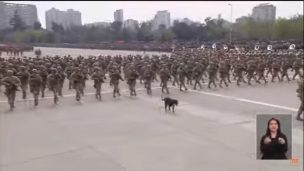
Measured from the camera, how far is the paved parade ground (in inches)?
251

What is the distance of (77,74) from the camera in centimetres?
1396

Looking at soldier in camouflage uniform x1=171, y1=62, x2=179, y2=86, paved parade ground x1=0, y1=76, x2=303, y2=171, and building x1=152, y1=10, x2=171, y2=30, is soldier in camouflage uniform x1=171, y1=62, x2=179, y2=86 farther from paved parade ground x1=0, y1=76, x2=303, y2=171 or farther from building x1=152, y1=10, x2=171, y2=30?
building x1=152, y1=10, x2=171, y2=30

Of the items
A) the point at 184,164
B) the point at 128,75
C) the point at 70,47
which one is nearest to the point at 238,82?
the point at 128,75

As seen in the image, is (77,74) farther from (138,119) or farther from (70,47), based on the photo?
(70,47)

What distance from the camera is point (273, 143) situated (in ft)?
10.9

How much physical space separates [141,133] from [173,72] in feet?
26.8

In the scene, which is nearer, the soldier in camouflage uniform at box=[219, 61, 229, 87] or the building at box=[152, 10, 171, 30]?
the building at box=[152, 10, 171, 30]

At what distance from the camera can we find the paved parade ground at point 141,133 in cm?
636

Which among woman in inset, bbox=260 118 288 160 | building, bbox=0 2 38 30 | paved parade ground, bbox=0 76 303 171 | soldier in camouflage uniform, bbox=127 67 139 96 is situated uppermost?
building, bbox=0 2 38 30

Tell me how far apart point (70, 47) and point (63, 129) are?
776 inches

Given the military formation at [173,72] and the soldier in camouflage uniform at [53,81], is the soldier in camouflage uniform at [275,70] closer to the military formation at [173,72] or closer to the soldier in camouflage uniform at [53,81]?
the military formation at [173,72]

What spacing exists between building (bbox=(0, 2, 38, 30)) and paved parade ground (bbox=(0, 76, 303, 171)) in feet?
8.02

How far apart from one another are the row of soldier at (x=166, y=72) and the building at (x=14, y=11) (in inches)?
106

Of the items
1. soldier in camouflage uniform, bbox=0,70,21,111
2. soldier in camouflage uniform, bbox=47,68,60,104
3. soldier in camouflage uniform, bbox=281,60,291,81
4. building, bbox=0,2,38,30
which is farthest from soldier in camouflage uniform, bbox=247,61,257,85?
building, bbox=0,2,38,30
